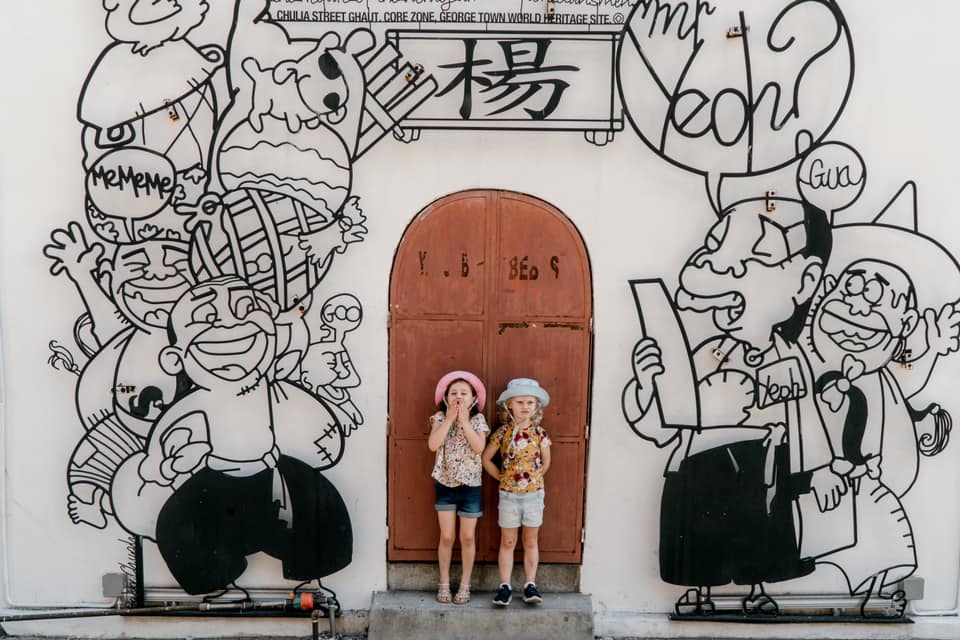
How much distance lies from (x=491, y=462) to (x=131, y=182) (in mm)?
2859

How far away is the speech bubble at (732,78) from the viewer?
475cm

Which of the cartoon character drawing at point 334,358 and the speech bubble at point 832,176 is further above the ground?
the speech bubble at point 832,176

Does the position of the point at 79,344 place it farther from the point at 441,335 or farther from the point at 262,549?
the point at 441,335

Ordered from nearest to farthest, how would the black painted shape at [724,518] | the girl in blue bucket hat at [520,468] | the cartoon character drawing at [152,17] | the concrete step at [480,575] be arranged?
the cartoon character drawing at [152,17], the girl in blue bucket hat at [520,468], the black painted shape at [724,518], the concrete step at [480,575]

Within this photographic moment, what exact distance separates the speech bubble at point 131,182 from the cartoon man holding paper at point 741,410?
3046 mm

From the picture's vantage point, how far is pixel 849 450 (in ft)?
16.5

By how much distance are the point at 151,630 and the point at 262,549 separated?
3.06 feet

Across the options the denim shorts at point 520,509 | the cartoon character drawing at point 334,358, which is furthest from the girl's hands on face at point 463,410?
the cartoon character drawing at point 334,358

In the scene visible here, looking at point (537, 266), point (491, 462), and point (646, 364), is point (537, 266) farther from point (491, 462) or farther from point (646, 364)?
point (491, 462)

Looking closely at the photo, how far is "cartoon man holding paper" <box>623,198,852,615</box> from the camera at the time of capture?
4.91 meters

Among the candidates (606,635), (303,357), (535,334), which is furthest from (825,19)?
(606,635)

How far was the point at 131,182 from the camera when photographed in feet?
15.8

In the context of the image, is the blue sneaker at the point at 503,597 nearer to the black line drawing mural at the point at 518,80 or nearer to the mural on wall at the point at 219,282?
the mural on wall at the point at 219,282

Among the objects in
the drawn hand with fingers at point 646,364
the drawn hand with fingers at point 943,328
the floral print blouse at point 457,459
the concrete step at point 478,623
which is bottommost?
the concrete step at point 478,623
